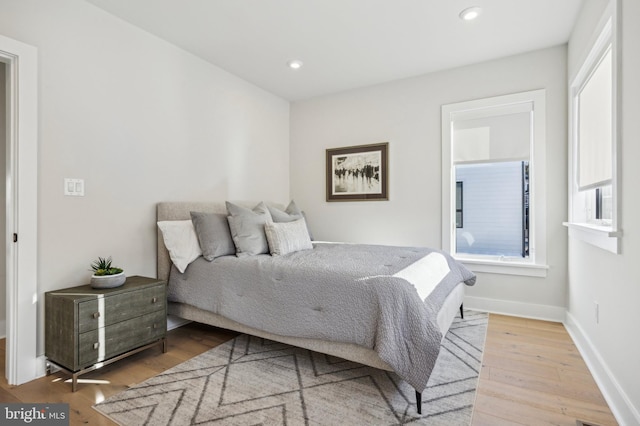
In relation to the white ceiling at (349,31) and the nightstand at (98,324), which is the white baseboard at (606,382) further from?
the nightstand at (98,324)

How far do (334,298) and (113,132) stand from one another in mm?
2112

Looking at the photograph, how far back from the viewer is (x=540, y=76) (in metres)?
3.13

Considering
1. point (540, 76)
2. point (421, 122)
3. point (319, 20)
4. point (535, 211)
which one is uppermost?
point (319, 20)

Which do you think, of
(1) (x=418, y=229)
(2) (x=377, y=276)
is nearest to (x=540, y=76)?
(1) (x=418, y=229)

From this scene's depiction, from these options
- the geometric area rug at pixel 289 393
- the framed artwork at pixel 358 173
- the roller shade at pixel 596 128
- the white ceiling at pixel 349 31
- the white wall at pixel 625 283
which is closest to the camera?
the white wall at pixel 625 283

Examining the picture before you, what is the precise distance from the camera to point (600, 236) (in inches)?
76.7

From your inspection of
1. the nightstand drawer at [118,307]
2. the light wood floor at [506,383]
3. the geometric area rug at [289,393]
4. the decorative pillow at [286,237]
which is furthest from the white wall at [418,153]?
the nightstand drawer at [118,307]

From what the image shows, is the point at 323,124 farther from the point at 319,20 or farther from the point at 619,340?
the point at 619,340

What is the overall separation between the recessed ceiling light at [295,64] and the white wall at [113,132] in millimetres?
714

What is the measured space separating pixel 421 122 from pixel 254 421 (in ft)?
10.8

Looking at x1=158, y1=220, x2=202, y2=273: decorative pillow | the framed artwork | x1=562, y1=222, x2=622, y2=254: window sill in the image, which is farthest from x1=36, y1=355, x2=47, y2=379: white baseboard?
x1=562, y1=222, x2=622, y2=254: window sill

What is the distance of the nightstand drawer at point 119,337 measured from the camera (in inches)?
76.4

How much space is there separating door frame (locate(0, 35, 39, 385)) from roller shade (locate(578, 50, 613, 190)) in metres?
3.51

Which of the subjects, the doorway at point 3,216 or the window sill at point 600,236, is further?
the doorway at point 3,216
